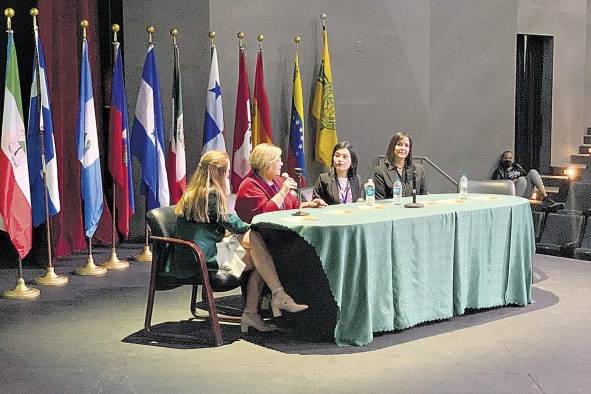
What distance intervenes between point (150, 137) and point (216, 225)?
2.58 metres

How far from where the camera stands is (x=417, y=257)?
200 inches

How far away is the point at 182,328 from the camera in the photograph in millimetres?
5246

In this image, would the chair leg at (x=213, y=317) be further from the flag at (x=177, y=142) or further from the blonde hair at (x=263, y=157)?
the flag at (x=177, y=142)

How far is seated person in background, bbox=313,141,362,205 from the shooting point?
608cm

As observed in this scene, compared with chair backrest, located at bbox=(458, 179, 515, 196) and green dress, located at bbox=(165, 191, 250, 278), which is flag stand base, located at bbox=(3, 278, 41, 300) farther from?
chair backrest, located at bbox=(458, 179, 515, 196)

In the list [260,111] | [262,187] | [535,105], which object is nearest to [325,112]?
[260,111]

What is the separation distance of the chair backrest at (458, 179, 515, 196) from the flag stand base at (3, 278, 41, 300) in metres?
3.51

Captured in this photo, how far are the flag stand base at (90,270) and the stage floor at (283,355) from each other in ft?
2.99

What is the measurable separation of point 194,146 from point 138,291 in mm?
2225

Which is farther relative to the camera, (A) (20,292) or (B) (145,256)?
(B) (145,256)

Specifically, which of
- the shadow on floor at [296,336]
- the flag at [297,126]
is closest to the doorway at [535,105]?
the flag at [297,126]

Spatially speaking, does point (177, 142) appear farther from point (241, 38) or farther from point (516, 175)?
point (516, 175)

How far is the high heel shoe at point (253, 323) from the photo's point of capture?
507 centimetres

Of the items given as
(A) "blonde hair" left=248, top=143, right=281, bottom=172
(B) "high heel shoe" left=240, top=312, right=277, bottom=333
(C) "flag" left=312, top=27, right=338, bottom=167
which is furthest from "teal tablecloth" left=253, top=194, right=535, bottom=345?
(C) "flag" left=312, top=27, right=338, bottom=167
